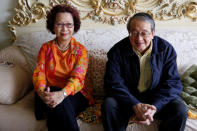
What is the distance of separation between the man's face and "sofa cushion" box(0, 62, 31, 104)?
1.04m

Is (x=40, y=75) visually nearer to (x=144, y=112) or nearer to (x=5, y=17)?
(x=144, y=112)

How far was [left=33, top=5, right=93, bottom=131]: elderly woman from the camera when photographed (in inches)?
55.3

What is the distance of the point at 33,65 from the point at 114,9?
1.04 m

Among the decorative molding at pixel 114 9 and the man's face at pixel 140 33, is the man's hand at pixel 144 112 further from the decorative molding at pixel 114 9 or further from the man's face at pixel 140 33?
the decorative molding at pixel 114 9

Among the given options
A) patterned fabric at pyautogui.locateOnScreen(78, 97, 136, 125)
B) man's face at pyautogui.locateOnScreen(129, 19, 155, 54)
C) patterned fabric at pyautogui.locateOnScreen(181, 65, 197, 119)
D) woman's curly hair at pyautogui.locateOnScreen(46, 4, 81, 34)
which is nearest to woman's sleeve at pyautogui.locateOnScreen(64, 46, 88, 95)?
patterned fabric at pyautogui.locateOnScreen(78, 97, 136, 125)

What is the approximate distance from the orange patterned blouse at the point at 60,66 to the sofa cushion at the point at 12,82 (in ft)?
0.72

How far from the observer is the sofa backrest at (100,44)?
172 centimetres

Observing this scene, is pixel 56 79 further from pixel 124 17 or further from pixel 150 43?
pixel 124 17

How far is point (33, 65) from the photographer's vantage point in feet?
6.31

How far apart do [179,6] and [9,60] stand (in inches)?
72.8

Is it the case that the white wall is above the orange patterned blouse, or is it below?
above

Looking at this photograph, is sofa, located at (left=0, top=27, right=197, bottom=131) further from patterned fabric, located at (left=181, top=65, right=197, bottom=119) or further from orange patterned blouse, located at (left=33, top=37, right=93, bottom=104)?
orange patterned blouse, located at (left=33, top=37, right=93, bottom=104)

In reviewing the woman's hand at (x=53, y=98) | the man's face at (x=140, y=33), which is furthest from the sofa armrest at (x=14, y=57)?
the man's face at (x=140, y=33)

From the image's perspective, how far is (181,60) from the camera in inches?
67.5
